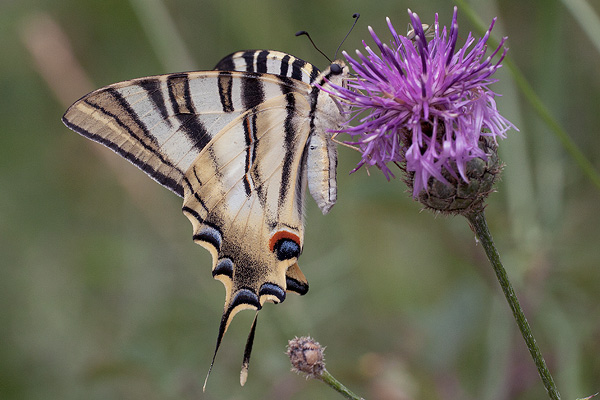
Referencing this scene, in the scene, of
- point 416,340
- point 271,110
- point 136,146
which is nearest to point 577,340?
point 416,340

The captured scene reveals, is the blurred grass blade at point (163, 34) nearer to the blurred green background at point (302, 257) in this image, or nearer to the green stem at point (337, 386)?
the blurred green background at point (302, 257)

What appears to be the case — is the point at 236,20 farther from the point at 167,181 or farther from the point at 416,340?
the point at 416,340

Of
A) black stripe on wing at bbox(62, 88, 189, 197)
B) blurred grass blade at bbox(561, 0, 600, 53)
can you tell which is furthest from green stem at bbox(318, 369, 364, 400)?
blurred grass blade at bbox(561, 0, 600, 53)

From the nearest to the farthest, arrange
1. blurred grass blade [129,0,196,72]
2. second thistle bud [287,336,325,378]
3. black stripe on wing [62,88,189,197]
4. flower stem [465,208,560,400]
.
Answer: flower stem [465,208,560,400] < second thistle bud [287,336,325,378] < black stripe on wing [62,88,189,197] < blurred grass blade [129,0,196,72]

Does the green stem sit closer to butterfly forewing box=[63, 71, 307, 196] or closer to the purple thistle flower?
the purple thistle flower

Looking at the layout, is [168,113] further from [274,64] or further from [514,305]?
[514,305]

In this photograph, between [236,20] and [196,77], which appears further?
[236,20]
